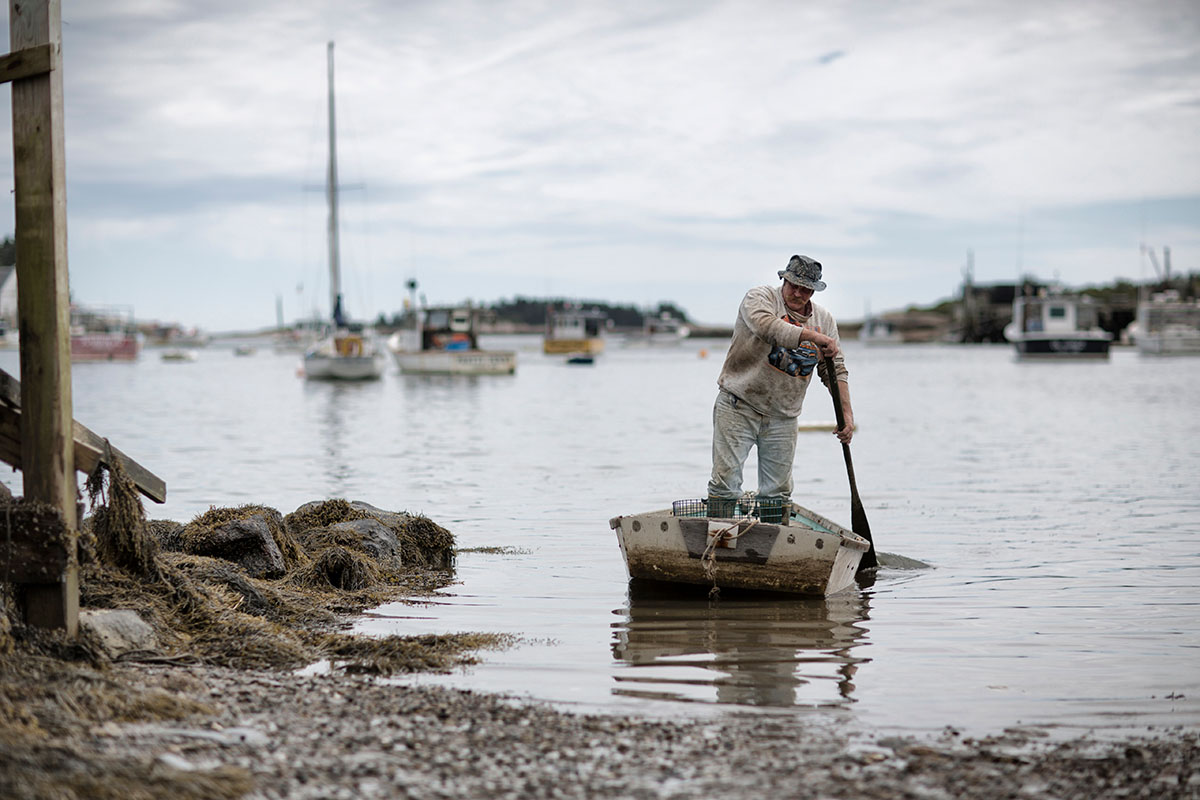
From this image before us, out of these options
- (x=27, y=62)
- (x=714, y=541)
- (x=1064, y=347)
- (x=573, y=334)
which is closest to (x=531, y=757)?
(x=714, y=541)

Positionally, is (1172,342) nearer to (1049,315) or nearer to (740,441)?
(1049,315)

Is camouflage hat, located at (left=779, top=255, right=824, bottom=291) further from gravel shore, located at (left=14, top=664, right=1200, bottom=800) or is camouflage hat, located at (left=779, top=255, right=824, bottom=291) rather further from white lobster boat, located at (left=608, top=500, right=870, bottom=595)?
gravel shore, located at (left=14, top=664, right=1200, bottom=800)

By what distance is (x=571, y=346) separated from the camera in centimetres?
10331

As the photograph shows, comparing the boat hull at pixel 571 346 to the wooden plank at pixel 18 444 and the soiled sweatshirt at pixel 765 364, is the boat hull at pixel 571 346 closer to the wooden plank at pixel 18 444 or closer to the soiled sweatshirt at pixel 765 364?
the soiled sweatshirt at pixel 765 364

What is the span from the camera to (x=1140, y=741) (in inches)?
223

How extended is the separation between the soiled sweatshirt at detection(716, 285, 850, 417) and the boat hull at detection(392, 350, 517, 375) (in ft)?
182

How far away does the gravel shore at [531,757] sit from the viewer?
460 centimetres

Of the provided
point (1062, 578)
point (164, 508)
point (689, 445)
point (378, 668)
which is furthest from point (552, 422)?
point (378, 668)

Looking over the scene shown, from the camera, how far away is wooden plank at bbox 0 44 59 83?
5.94 metres

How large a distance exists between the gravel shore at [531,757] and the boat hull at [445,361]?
57961mm

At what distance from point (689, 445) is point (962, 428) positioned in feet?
29.4

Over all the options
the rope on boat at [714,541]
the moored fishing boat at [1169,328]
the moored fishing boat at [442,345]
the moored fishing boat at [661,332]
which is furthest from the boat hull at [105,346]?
the rope on boat at [714,541]

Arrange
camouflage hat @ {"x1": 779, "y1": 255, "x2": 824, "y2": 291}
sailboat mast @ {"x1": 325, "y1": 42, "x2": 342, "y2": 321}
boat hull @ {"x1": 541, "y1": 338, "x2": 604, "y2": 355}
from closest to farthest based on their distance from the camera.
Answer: camouflage hat @ {"x1": 779, "y1": 255, "x2": 824, "y2": 291}
sailboat mast @ {"x1": 325, "y1": 42, "x2": 342, "y2": 321}
boat hull @ {"x1": 541, "y1": 338, "x2": 604, "y2": 355}

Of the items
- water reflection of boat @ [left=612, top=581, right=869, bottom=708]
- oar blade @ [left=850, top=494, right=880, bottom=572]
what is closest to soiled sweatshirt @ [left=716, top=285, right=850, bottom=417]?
water reflection of boat @ [left=612, top=581, right=869, bottom=708]
